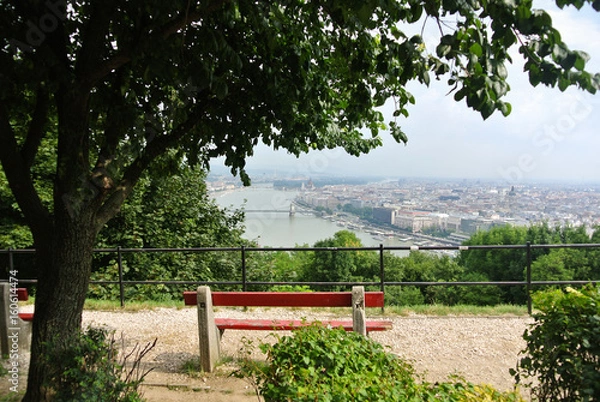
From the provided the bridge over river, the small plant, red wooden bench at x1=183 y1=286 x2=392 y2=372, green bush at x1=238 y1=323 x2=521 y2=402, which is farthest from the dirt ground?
the bridge over river

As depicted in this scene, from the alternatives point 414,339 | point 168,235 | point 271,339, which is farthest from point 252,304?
point 168,235

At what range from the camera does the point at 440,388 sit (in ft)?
8.26

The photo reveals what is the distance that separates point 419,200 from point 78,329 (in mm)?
20314

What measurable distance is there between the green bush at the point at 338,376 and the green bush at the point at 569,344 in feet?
0.90

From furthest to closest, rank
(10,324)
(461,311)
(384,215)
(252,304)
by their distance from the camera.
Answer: (384,215)
(461,311)
(10,324)
(252,304)

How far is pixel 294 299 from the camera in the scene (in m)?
4.52

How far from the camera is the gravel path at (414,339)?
4586mm

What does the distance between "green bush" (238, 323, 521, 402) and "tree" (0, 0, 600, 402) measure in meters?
1.56

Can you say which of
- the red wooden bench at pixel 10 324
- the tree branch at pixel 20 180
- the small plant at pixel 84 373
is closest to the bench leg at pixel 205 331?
the small plant at pixel 84 373

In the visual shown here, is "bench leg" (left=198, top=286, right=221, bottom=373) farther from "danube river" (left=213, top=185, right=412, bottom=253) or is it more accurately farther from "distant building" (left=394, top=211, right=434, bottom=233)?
"distant building" (left=394, top=211, right=434, bottom=233)

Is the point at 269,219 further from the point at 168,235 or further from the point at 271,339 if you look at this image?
the point at 271,339

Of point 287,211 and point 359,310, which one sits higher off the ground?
point 287,211

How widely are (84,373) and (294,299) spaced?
2173mm

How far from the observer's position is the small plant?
2.81 metres
